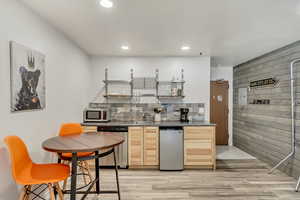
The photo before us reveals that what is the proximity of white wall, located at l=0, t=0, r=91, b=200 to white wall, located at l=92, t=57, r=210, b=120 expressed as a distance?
506 millimetres

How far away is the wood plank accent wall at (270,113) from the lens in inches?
126

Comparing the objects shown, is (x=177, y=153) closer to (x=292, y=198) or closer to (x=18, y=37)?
(x=292, y=198)

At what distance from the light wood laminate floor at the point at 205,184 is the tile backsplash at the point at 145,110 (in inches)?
47.8

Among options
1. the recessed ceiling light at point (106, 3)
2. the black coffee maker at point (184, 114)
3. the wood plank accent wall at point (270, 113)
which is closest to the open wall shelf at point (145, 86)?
the black coffee maker at point (184, 114)

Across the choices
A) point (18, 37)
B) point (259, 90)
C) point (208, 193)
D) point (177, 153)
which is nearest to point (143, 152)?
point (177, 153)

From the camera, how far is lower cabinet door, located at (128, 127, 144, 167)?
3.49 meters

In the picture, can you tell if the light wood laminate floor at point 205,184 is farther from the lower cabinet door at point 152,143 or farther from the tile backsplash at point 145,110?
the tile backsplash at point 145,110

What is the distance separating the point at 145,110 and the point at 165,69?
109 cm

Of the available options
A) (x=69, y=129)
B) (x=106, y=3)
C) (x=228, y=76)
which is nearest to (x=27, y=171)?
(x=69, y=129)

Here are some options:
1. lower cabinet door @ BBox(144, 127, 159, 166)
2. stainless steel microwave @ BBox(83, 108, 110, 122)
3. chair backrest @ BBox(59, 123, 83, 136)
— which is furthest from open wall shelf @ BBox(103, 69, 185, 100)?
chair backrest @ BBox(59, 123, 83, 136)

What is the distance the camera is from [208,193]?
2.65 m

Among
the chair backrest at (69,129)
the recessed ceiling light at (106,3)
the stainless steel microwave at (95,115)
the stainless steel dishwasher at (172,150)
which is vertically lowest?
the stainless steel dishwasher at (172,150)

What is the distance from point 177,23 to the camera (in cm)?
240

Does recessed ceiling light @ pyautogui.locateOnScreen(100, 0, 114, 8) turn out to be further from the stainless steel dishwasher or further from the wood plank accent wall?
the wood plank accent wall
